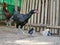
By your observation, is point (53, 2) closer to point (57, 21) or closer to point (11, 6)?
point (57, 21)

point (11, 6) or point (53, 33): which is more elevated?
point (11, 6)

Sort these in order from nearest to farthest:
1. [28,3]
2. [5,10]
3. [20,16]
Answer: [20,16]
[28,3]
[5,10]

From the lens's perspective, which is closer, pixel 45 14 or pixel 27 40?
pixel 27 40

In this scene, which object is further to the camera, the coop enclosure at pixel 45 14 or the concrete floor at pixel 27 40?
the coop enclosure at pixel 45 14

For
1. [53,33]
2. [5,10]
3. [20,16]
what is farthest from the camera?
[5,10]

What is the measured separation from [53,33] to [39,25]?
660 millimetres

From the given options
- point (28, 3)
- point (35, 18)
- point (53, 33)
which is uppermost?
point (28, 3)

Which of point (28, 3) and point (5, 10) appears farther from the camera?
point (5, 10)

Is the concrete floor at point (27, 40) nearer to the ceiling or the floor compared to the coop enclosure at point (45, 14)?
nearer to the floor

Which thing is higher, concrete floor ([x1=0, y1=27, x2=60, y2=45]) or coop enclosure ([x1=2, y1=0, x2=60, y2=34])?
coop enclosure ([x1=2, y1=0, x2=60, y2=34])

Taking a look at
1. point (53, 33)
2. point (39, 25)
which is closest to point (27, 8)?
point (39, 25)

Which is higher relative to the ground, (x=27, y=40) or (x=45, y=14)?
(x=45, y=14)

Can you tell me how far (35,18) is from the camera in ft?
29.7

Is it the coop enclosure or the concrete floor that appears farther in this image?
the coop enclosure
